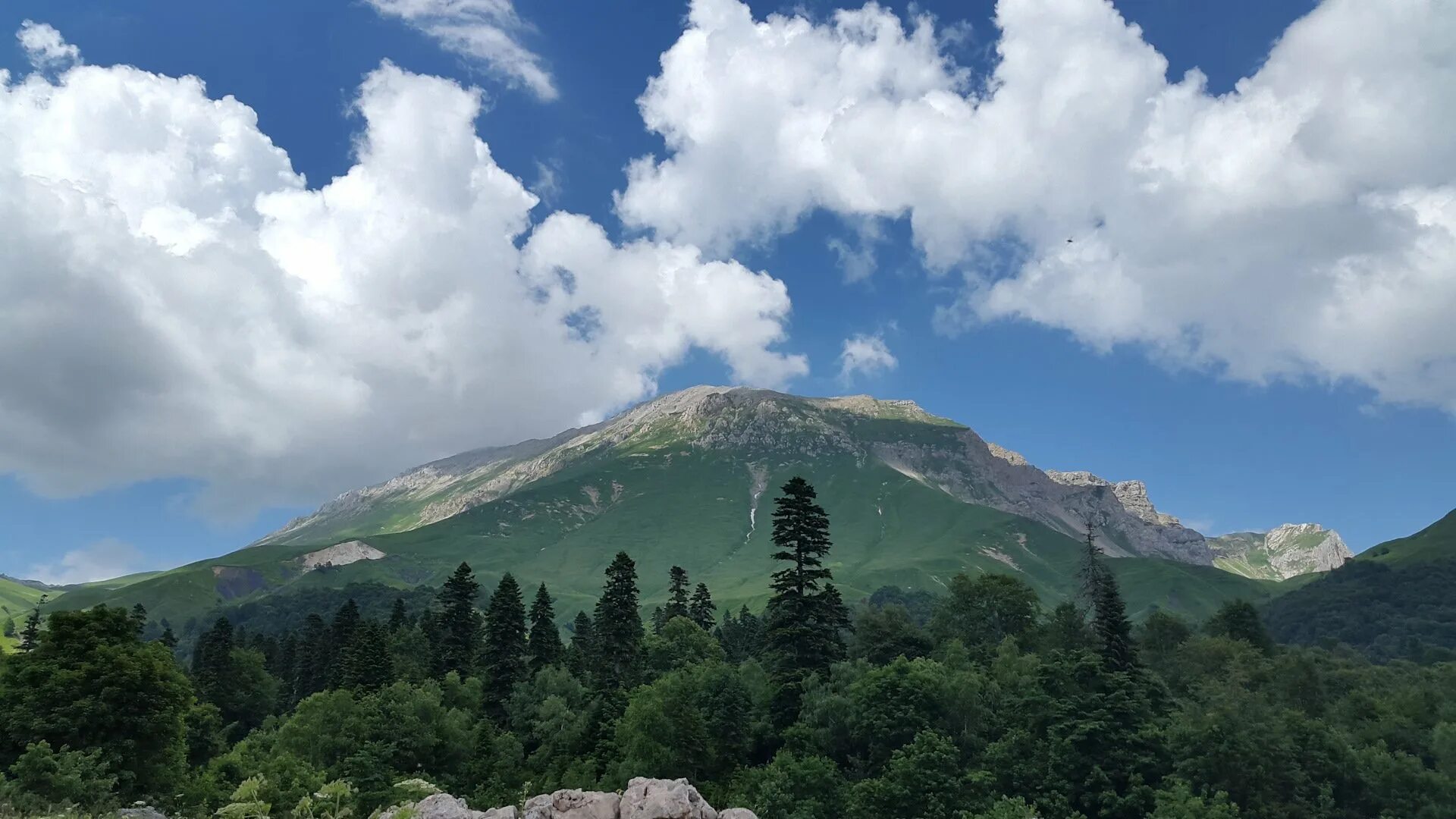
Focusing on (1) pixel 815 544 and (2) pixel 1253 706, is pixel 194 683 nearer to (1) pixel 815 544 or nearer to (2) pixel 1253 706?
(1) pixel 815 544

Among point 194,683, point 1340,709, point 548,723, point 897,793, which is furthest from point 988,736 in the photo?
point 194,683

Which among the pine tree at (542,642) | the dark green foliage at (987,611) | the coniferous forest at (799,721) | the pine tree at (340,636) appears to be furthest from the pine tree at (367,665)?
the dark green foliage at (987,611)

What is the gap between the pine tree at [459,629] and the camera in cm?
10394

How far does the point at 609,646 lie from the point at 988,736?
46.0 m

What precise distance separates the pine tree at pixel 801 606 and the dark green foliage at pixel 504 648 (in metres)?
33.4

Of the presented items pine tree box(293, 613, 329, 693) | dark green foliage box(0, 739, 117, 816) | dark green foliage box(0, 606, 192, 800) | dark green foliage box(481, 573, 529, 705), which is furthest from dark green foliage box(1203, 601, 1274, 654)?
pine tree box(293, 613, 329, 693)

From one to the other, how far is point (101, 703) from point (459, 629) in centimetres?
4768

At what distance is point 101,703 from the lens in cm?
6084

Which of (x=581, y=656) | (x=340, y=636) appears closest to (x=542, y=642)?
(x=581, y=656)

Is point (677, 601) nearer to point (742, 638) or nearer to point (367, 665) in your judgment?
point (742, 638)

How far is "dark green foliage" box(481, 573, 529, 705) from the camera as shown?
316ft

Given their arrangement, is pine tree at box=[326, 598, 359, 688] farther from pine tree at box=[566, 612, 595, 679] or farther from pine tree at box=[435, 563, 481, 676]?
pine tree at box=[566, 612, 595, 679]

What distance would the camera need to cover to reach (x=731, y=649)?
140375 millimetres

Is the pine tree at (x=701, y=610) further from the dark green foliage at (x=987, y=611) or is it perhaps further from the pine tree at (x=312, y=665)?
the pine tree at (x=312, y=665)
